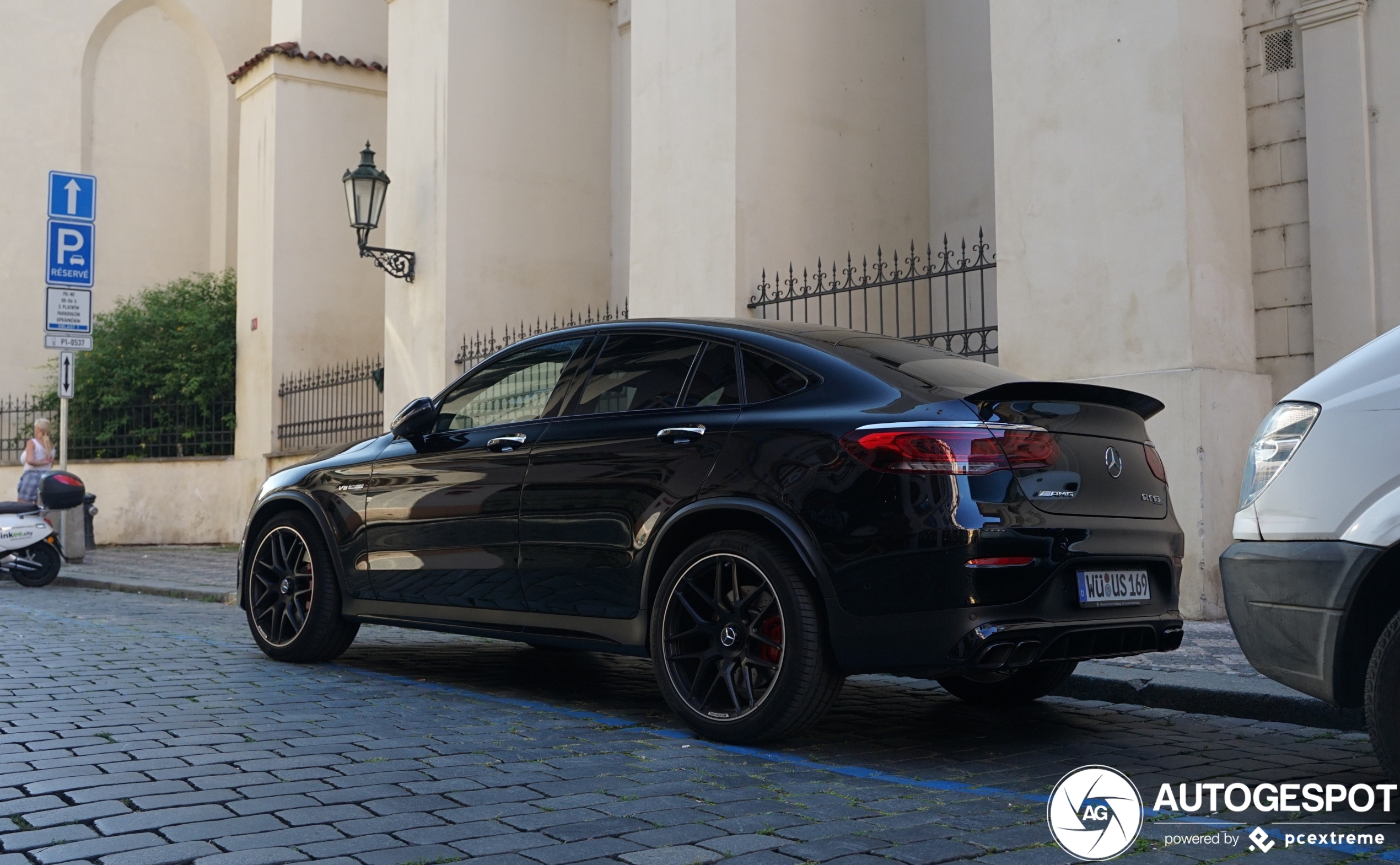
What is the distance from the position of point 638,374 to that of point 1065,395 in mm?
1779

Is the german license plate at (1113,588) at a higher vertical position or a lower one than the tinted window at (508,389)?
lower

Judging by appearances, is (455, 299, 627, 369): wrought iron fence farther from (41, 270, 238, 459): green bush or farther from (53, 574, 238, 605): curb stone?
(41, 270, 238, 459): green bush

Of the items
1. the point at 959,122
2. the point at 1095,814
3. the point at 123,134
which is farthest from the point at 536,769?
the point at 123,134

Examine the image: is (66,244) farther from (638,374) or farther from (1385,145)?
(1385,145)

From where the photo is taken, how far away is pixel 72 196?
48.0 ft

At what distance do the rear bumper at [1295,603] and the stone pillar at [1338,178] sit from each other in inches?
214

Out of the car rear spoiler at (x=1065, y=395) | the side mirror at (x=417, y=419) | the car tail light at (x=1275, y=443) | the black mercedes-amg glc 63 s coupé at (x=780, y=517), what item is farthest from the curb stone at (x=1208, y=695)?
the side mirror at (x=417, y=419)

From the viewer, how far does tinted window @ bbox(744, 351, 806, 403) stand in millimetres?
5066

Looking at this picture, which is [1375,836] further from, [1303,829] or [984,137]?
[984,137]

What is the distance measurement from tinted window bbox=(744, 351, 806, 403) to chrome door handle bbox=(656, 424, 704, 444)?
220 mm

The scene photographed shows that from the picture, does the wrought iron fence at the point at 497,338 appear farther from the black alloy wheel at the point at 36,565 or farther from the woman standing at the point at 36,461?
the woman standing at the point at 36,461

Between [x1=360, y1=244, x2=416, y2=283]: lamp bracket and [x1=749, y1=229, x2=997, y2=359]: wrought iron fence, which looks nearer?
[x1=749, y1=229, x2=997, y2=359]: wrought iron fence
